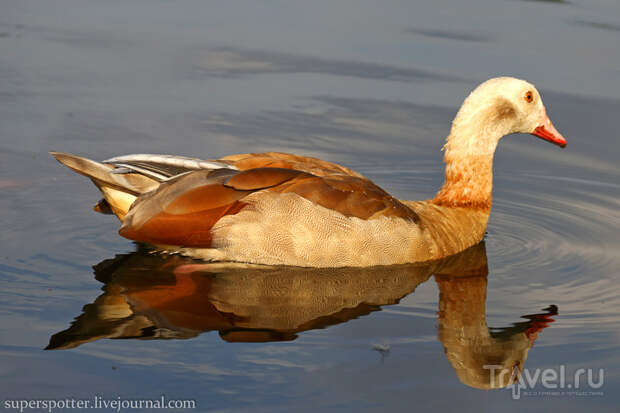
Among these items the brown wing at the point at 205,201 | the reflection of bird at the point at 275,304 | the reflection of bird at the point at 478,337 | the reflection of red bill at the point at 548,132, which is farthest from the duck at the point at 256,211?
the reflection of red bill at the point at 548,132

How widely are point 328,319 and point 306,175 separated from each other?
1.51 m

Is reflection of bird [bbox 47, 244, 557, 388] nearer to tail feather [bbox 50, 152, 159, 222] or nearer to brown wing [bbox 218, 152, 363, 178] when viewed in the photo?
tail feather [bbox 50, 152, 159, 222]

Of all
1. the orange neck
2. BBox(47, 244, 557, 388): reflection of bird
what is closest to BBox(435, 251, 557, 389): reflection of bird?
BBox(47, 244, 557, 388): reflection of bird

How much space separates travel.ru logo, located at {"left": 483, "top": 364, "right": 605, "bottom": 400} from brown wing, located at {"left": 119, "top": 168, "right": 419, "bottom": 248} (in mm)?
2107

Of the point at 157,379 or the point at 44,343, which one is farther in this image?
the point at 44,343

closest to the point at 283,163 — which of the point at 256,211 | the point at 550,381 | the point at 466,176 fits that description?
the point at 256,211

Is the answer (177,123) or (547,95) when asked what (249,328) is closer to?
(177,123)

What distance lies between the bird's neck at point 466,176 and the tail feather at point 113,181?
274 centimetres

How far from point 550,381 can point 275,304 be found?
206 cm

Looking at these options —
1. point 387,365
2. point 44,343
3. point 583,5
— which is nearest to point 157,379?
point 44,343

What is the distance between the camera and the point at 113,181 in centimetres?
827

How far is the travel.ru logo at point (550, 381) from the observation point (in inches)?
257

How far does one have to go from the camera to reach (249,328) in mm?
7082

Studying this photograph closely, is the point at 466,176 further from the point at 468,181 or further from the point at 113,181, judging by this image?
the point at 113,181
